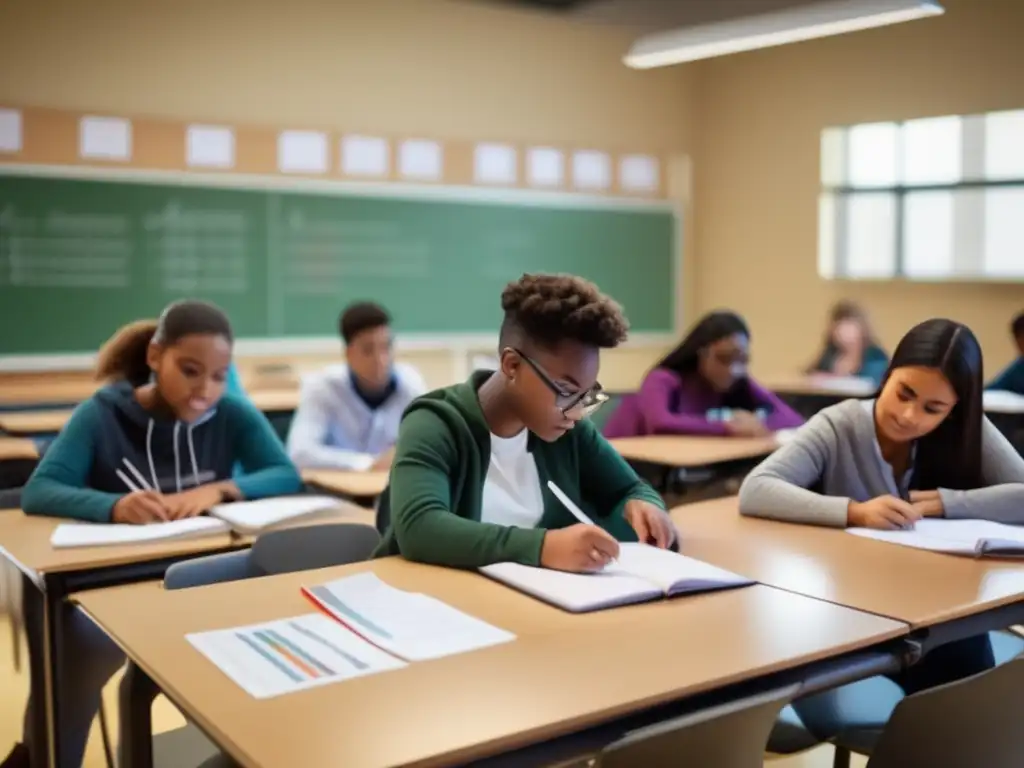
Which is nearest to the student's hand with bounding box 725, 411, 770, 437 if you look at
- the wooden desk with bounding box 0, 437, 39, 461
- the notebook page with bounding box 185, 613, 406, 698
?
the wooden desk with bounding box 0, 437, 39, 461

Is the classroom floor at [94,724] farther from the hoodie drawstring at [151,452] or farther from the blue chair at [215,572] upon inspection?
the hoodie drawstring at [151,452]

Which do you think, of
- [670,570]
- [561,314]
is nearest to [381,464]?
[561,314]

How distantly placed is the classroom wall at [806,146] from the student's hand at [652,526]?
457 centimetres

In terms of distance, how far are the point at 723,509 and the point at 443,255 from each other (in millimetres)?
4076

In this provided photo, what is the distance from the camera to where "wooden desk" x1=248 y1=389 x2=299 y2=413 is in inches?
203

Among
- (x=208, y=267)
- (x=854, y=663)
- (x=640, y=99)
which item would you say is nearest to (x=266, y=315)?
(x=208, y=267)

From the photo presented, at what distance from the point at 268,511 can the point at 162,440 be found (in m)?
0.42

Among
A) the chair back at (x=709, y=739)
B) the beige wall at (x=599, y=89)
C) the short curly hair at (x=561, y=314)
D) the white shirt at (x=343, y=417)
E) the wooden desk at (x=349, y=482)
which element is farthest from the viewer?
the beige wall at (x=599, y=89)

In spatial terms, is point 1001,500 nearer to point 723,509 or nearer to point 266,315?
point 723,509

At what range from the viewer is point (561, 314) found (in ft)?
6.68

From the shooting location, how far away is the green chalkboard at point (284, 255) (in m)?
5.32

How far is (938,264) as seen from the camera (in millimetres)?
6668

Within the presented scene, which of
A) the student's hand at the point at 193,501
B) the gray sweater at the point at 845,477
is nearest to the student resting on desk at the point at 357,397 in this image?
the student's hand at the point at 193,501

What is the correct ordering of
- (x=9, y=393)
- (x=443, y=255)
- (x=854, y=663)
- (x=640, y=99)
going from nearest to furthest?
(x=854, y=663)
(x=9, y=393)
(x=443, y=255)
(x=640, y=99)
